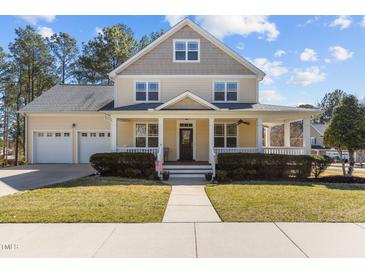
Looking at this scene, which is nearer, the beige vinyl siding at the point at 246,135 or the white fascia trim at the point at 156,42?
the white fascia trim at the point at 156,42

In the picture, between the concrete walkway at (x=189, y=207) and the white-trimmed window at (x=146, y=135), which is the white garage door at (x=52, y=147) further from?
the concrete walkway at (x=189, y=207)

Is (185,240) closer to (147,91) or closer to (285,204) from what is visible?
(285,204)

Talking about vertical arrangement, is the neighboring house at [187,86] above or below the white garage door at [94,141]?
above

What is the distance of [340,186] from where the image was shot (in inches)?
463

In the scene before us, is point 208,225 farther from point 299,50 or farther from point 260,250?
point 299,50

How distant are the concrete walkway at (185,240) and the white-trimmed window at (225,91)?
1258cm

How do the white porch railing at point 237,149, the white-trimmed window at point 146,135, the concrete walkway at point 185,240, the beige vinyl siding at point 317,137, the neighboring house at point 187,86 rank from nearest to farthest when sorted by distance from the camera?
1. the concrete walkway at point 185,240
2. the white porch railing at point 237,149
3. the neighboring house at point 187,86
4. the white-trimmed window at point 146,135
5. the beige vinyl siding at point 317,137

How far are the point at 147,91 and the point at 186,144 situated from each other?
412 cm

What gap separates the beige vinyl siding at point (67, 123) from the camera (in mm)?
20391

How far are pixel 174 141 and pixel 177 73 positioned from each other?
424cm

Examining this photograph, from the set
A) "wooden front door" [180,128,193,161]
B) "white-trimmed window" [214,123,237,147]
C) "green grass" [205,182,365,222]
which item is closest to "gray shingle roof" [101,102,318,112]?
"white-trimmed window" [214,123,237,147]

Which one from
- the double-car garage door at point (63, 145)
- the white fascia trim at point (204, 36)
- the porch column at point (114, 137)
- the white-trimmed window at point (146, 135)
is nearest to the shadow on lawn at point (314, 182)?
the porch column at point (114, 137)

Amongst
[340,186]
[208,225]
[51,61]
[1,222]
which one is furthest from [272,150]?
[51,61]

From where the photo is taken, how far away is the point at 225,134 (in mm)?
18125
